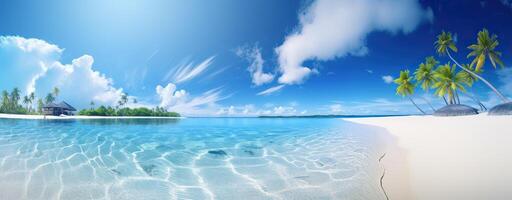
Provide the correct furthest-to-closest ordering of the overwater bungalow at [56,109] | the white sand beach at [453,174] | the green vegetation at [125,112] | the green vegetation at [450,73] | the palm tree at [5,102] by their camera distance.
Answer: the green vegetation at [125,112], the palm tree at [5,102], the overwater bungalow at [56,109], the green vegetation at [450,73], the white sand beach at [453,174]

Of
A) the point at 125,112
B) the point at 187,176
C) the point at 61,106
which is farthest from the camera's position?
the point at 125,112

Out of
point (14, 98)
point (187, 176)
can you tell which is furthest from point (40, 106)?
point (187, 176)

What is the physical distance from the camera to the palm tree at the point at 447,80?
27972 millimetres

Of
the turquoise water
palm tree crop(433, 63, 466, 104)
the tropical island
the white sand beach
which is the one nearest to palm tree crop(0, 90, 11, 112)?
the tropical island

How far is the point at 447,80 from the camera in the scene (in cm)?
2852

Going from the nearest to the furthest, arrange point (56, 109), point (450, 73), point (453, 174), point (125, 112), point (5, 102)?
1. point (453, 174)
2. point (450, 73)
3. point (5, 102)
4. point (56, 109)
5. point (125, 112)

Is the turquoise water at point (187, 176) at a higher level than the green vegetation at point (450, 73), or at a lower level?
lower

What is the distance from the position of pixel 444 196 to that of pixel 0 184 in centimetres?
719

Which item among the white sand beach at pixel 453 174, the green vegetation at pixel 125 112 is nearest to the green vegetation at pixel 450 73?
the white sand beach at pixel 453 174

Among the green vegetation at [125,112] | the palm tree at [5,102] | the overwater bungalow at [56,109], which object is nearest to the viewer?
the overwater bungalow at [56,109]

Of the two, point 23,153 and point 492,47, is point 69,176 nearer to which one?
point 23,153

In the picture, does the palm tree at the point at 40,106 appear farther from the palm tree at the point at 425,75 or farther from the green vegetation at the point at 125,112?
the palm tree at the point at 425,75

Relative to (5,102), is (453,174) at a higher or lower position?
lower

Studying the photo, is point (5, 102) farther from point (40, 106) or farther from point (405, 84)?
point (405, 84)
